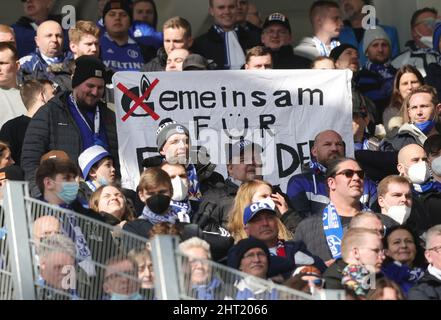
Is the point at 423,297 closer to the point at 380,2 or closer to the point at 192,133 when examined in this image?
the point at 192,133

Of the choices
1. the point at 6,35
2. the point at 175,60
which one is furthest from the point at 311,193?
the point at 6,35

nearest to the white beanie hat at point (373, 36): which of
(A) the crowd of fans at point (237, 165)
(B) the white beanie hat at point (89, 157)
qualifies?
(A) the crowd of fans at point (237, 165)

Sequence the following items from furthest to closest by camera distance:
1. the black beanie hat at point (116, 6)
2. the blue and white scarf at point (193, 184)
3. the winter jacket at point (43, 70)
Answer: the black beanie hat at point (116, 6), the winter jacket at point (43, 70), the blue and white scarf at point (193, 184)

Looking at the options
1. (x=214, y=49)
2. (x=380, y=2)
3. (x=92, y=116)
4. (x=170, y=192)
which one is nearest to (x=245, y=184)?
(x=170, y=192)

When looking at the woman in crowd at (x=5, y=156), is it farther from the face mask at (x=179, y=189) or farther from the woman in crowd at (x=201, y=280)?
the woman in crowd at (x=201, y=280)

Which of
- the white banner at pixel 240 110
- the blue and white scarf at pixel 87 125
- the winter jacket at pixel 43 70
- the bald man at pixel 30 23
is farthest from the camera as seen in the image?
the bald man at pixel 30 23

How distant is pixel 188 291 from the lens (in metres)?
10.8

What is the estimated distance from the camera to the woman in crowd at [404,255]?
44.0 feet

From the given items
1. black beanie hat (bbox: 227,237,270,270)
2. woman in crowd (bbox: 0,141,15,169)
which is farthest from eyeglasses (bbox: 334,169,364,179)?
woman in crowd (bbox: 0,141,15,169)

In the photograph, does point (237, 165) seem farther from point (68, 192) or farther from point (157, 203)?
point (68, 192)

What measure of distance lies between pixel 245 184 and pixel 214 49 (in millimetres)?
3654

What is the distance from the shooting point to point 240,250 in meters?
12.8

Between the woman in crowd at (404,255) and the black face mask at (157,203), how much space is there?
1.68m

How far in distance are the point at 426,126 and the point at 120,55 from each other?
3.11 meters
